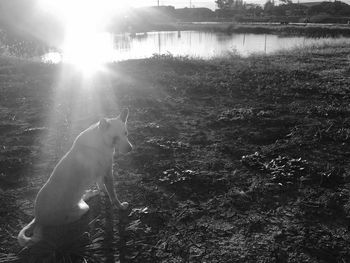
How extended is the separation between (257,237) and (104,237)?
78.1 inches

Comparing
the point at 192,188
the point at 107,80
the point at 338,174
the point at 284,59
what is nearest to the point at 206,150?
the point at 192,188

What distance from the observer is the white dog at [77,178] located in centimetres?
413

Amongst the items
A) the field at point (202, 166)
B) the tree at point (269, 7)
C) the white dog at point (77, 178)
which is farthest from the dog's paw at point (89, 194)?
the tree at point (269, 7)

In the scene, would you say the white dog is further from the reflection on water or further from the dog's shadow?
the reflection on water

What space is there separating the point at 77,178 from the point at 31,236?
90 cm

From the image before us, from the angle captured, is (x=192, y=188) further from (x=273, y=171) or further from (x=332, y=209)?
(x=332, y=209)

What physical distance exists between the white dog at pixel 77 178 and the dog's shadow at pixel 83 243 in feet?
0.37

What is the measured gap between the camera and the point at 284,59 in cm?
1667

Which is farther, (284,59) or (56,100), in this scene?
(284,59)

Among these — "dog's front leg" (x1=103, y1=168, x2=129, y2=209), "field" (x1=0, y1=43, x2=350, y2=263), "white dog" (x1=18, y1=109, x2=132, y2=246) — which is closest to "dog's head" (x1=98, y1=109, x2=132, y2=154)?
"white dog" (x1=18, y1=109, x2=132, y2=246)

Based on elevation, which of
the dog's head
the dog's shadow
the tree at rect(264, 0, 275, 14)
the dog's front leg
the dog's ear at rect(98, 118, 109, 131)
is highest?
the tree at rect(264, 0, 275, 14)

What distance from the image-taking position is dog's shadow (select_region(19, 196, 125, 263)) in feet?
13.0

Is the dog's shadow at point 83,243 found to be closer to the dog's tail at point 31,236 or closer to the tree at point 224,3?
the dog's tail at point 31,236

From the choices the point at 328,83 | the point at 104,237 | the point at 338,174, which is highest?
the point at 328,83
